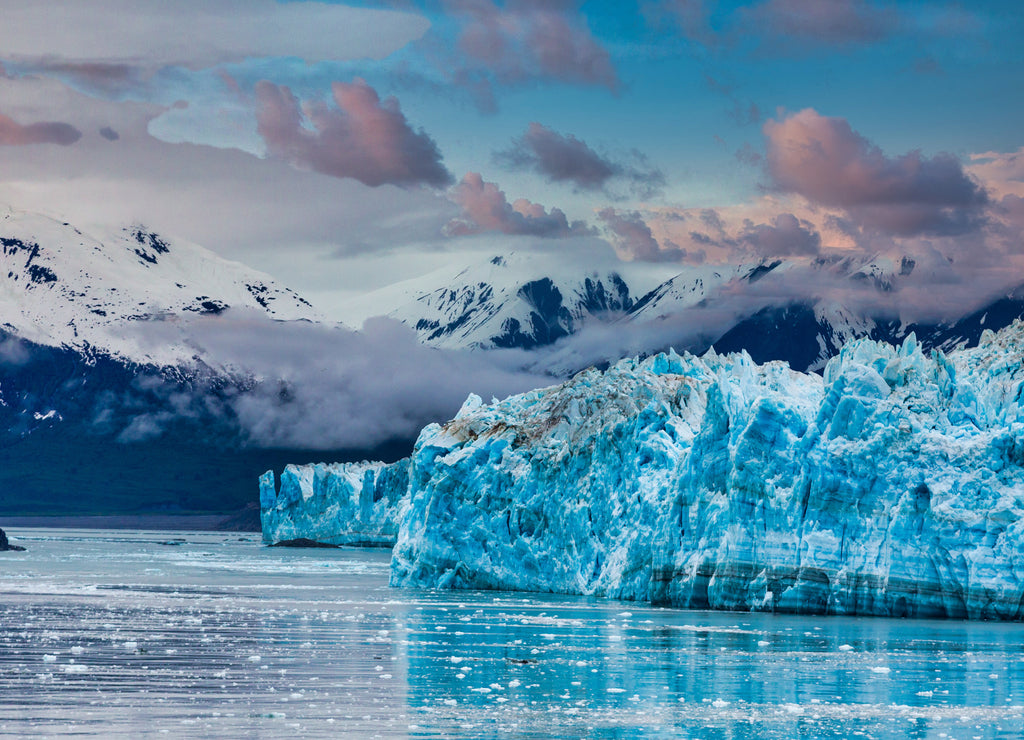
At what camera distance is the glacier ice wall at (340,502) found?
130 metres

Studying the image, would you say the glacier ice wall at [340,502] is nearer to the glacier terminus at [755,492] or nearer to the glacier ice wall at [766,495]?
the glacier terminus at [755,492]

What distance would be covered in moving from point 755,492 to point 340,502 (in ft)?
290

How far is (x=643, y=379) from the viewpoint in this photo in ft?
205

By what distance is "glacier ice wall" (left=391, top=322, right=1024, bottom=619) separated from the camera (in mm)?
45750

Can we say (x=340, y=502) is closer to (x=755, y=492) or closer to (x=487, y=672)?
(x=755, y=492)

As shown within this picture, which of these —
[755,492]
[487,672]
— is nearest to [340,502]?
[755,492]

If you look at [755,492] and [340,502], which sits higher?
[755,492]

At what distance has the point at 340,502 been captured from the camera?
133250 mm

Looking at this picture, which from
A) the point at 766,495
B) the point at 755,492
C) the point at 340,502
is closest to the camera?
the point at 766,495

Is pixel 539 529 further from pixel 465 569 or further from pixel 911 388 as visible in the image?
pixel 911 388

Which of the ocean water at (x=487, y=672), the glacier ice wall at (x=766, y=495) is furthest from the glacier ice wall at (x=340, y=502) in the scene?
the ocean water at (x=487, y=672)

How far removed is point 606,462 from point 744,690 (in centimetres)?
3000

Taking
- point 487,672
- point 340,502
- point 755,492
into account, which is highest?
point 755,492

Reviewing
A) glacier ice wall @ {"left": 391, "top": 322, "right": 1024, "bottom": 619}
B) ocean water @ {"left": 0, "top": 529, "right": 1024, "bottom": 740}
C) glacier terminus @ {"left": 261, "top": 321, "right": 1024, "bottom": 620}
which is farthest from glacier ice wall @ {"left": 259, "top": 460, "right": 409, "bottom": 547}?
ocean water @ {"left": 0, "top": 529, "right": 1024, "bottom": 740}
